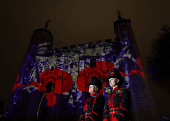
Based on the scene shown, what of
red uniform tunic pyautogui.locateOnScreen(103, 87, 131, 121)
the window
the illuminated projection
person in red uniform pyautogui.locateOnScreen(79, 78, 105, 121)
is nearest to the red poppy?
the illuminated projection

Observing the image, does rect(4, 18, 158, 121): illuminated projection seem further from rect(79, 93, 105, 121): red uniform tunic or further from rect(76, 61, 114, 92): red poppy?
rect(79, 93, 105, 121): red uniform tunic

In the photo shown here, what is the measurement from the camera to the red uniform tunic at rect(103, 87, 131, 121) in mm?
2664

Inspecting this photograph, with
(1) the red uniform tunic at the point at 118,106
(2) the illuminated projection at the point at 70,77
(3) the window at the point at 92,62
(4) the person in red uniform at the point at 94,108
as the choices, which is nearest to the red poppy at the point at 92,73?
(2) the illuminated projection at the point at 70,77

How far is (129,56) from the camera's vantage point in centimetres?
1340

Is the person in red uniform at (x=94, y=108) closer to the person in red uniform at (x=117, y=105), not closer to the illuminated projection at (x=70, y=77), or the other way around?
the person in red uniform at (x=117, y=105)

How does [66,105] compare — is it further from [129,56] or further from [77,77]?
[129,56]

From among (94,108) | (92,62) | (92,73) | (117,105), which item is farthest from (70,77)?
(117,105)

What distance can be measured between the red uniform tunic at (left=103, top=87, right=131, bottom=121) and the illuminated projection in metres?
9.17

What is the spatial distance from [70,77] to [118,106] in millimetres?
11635

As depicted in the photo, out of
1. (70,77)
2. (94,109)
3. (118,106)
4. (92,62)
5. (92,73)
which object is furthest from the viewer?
(92,62)

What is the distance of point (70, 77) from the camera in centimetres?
1413

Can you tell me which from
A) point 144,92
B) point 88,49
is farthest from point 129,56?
point 88,49

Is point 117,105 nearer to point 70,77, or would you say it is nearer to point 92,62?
point 70,77

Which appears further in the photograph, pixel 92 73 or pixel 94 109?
pixel 92 73
